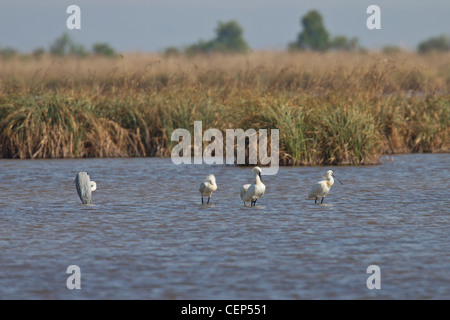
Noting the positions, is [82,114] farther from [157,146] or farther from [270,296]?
[270,296]

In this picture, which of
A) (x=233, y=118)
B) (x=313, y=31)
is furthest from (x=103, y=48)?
(x=233, y=118)

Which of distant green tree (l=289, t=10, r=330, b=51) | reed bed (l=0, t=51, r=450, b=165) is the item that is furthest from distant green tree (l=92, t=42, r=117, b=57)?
reed bed (l=0, t=51, r=450, b=165)

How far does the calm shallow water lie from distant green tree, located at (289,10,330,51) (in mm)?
62830

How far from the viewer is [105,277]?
804cm

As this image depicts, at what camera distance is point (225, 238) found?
1011cm

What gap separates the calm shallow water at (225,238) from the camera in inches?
303

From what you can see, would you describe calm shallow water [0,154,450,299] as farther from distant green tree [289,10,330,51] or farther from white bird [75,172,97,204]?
distant green tree [289,10,330,51]

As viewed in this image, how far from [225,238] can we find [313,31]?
7126 cm

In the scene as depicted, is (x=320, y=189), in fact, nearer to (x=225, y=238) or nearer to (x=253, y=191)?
(x=253, y=191)

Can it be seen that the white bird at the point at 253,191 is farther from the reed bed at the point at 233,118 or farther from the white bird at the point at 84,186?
the reed bed at the point at 233,118

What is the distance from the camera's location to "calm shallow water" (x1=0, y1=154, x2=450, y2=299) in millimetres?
7684

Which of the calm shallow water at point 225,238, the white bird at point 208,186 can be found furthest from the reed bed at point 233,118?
the white bird at point 208,186

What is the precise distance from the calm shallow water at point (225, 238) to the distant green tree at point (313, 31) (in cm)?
6283

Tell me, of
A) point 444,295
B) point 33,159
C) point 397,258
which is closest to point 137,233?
point 397,258
